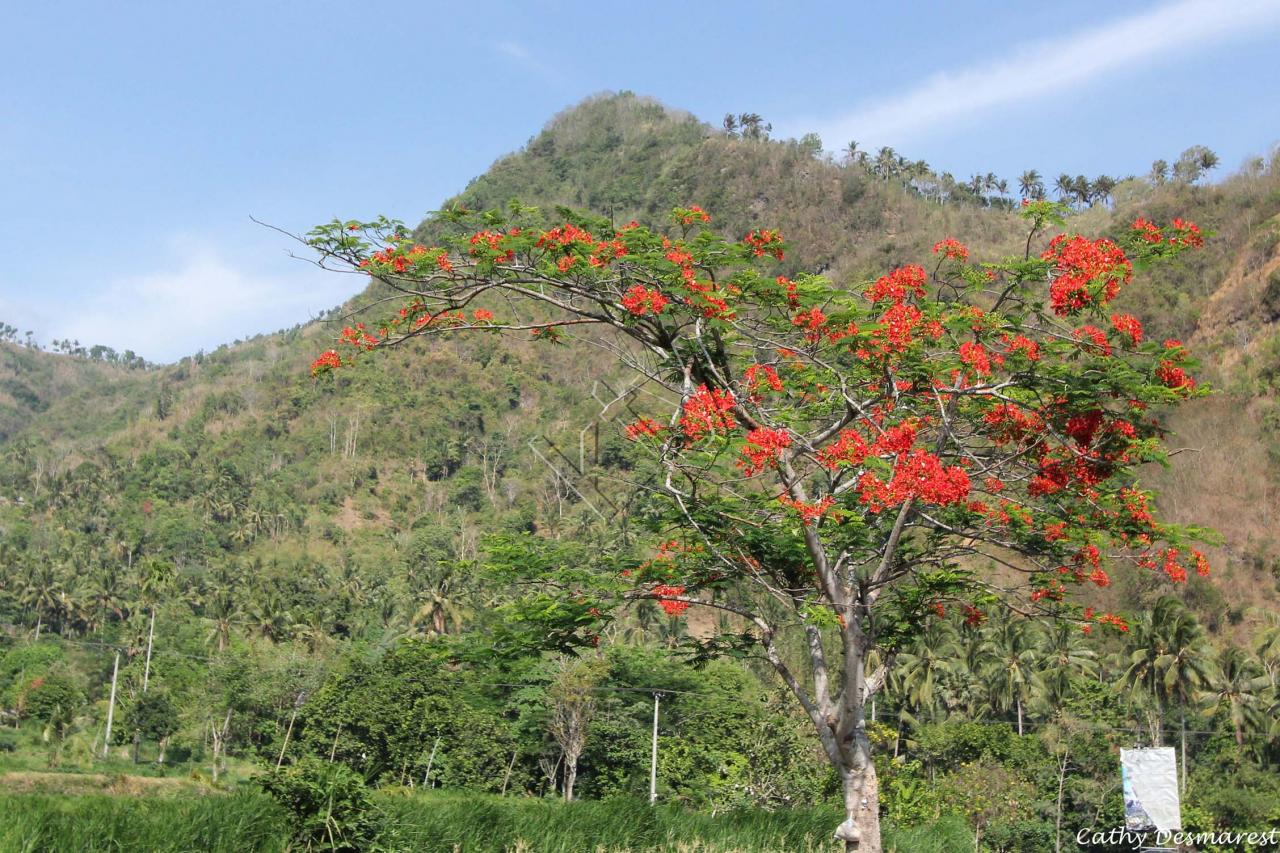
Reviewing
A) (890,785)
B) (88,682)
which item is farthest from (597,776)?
(88,682)

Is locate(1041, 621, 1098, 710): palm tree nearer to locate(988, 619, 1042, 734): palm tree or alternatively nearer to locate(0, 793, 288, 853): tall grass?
locate(988, 619, 1042, 734): palm tree

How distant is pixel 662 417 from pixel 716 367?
2.41 ft

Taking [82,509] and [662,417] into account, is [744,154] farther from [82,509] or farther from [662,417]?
[662,417]

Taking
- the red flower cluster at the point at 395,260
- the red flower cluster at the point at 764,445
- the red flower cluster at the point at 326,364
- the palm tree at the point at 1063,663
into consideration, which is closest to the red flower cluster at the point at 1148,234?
the red flower cluster at the point at 764,445

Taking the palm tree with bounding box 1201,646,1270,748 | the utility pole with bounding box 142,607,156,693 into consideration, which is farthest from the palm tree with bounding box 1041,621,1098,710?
the utility pole with bounding box 142,607,156,693

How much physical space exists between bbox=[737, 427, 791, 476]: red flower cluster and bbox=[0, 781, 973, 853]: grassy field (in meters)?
3.30

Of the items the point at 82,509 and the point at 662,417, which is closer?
the point at 662,417

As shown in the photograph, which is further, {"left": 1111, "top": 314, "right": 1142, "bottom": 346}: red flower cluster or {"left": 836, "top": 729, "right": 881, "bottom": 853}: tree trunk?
{"left": 836, "top": 729, "right": 881, "bottom": 853}: tree trunk

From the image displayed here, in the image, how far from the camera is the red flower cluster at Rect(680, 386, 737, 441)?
9586mm

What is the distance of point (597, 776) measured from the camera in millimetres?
48344

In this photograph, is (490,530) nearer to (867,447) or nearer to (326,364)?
(326,364)

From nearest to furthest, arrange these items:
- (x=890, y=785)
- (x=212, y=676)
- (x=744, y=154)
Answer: (x=890, y=785) → (x=212, y=676) → (x=744, y=154)

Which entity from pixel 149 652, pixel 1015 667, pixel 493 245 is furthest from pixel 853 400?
pixel 149 652

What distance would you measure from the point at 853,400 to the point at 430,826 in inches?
205
